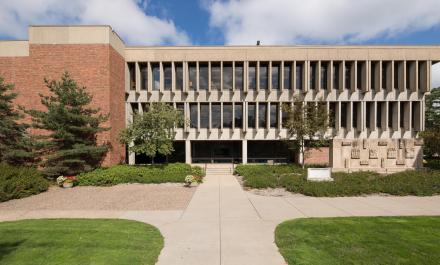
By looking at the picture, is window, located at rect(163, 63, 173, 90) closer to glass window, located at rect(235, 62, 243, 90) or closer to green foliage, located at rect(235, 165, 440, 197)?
glass window, located at rect(235, 62, 243, 90)

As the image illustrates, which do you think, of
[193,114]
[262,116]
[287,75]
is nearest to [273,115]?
[262,116]

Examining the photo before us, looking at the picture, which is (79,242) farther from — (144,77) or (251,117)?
(144,77)

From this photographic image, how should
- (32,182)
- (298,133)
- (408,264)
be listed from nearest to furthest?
(408,264), (32,182), (298,133)

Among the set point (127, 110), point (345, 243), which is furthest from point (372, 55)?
point (127, 110)

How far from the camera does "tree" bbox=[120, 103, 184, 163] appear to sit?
1727cm

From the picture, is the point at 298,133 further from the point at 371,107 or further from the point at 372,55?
the point at 372,55

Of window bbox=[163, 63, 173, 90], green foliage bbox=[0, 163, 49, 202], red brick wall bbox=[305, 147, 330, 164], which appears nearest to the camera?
green foliage bbox=[0, 163, 49, 202]

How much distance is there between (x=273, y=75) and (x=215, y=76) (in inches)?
279

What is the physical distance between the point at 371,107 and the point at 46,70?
34.1 meters

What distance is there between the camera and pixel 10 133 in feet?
52.3

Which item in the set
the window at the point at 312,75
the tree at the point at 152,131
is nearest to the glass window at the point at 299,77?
the window at the point at 312,75

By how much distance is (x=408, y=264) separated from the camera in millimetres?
5031

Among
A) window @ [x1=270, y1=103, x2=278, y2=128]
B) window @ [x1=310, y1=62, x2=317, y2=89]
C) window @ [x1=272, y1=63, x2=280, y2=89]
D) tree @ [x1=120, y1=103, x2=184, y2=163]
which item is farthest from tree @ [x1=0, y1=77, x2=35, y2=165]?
window @ [x1=310, y1=62, x2=317, y2=89]

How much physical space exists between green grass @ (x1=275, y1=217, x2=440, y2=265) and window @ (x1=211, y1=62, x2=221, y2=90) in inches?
810
